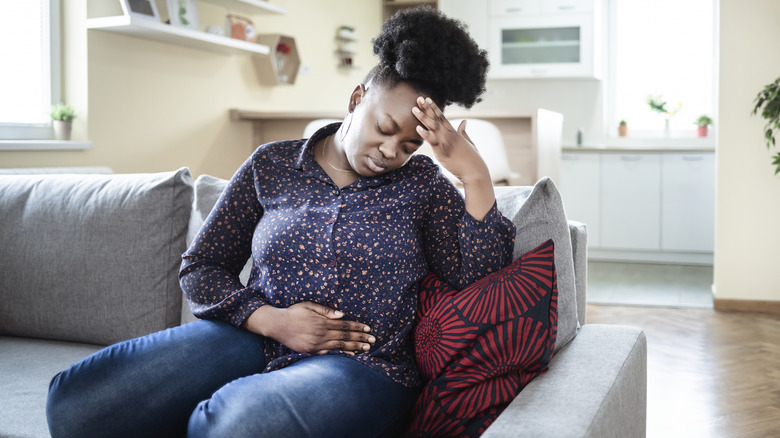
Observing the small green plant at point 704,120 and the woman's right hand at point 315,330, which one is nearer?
the woman's right hand at point 315,330

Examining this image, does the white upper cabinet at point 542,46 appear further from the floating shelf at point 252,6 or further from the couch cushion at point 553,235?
the couch cushion at point 553,235

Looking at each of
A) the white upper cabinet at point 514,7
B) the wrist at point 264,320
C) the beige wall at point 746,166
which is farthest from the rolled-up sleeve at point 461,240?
the white upper cabinet at point 514,7

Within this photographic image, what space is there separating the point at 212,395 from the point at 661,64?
5.99 m

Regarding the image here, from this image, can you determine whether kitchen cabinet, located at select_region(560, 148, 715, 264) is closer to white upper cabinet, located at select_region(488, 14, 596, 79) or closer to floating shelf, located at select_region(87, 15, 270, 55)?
white upper cabinet, located at select_region(488, 14, 596, 79)

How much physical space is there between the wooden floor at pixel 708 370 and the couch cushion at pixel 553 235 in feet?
3.86

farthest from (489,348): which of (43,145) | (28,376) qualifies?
(43,145)

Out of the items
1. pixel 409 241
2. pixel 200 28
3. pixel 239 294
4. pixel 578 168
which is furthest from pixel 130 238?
pixel 578 168

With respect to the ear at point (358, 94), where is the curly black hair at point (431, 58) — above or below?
above

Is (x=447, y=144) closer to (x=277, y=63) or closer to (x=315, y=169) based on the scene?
(x=315, y=169)

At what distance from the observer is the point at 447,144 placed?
1384 millimetres

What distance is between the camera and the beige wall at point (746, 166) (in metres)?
4.09

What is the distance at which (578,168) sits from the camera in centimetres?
605

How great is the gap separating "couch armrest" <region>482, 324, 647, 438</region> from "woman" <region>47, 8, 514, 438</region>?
0.22m

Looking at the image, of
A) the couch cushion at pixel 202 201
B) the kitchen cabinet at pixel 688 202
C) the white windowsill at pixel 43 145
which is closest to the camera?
the couch cushion at pixel 202 201
